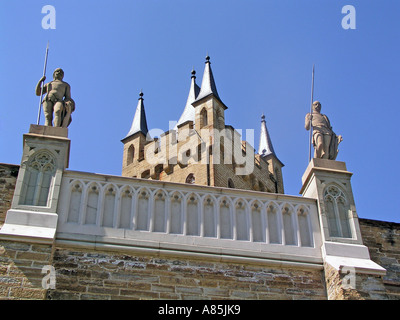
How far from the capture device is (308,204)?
41.3 ft

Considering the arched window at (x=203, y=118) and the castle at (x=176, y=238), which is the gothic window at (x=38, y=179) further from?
the arched window at (x=203, y=118)

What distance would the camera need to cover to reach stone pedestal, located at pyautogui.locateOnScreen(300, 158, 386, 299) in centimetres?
1130

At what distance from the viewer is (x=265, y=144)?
37062 millimetres

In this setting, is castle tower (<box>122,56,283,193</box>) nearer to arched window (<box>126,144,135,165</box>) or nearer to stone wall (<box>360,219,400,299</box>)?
arched window (<box>126,144,135,165</box>)

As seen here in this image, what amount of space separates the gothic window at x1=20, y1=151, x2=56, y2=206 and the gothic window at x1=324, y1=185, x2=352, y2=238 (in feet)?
15.0

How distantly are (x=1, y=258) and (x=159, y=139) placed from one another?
73.9 ft

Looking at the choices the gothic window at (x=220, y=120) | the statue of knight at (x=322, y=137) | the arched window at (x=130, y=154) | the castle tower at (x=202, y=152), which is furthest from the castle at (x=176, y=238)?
the arched window at (x=130, y=154)

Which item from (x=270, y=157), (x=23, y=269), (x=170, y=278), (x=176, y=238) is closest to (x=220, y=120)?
(x=270, y=157)

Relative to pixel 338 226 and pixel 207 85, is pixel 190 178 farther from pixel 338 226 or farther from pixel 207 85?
pixel 338 226

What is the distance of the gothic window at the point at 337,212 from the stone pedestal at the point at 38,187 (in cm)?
443

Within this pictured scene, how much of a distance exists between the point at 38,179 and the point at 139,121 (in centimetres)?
2371

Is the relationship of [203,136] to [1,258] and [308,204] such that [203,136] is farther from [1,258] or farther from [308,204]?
[1,258]

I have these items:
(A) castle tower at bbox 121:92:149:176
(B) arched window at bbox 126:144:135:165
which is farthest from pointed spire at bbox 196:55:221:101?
(B) arched window at bbox 126:144:135:165
